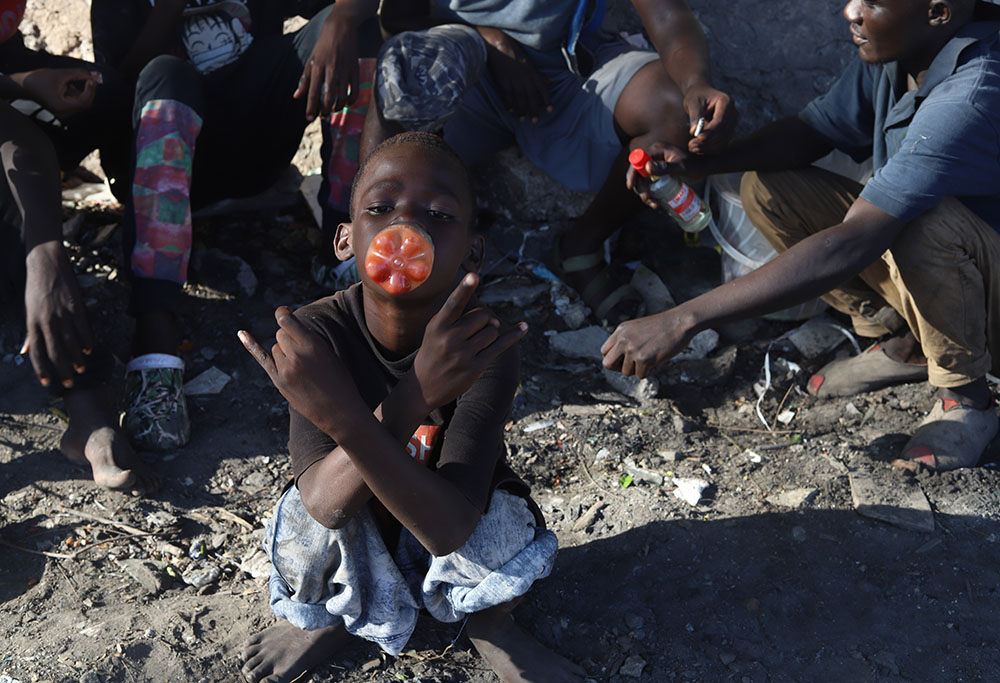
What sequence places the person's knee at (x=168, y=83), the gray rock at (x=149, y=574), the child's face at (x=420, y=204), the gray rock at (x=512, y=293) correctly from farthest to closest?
1. the gray rock at (x=512, y=293)
2. the person's knee at (x=168, y=83)
3. the gray rock at (x=149, y=574)
4. the child's face at (x=420, y=204)

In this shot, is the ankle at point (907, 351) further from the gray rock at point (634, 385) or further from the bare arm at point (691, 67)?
the bare arm at point (691, 67)

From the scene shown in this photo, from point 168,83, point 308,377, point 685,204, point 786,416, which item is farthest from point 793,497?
point 168,83

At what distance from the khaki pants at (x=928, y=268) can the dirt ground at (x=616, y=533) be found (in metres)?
0.27

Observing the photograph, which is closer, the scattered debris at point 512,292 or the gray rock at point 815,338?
the gray rock at point 815,338

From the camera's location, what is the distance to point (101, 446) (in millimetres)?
2477

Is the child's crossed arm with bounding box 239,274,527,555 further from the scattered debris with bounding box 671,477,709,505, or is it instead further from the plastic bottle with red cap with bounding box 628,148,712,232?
the plastic bottle with red cap with bounding box 628,148,712,232

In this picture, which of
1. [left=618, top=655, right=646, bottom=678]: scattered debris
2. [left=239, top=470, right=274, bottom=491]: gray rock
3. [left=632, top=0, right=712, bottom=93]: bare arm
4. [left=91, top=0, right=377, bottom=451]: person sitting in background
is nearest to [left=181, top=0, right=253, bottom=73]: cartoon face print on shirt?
[left=91, top=0, right=377, bottom=451]: person sitting in background

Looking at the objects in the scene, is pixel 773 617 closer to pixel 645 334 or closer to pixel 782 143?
pixel 645 334

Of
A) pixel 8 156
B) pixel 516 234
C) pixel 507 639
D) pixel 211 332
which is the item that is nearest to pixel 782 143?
pixel 516 234

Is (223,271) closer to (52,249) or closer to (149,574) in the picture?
(52,249)

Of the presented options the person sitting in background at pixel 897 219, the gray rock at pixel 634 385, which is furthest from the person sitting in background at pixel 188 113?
the gray rock at pixel 634 385

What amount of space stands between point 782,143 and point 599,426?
114cm

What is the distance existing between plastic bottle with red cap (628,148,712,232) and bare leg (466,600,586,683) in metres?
1.46

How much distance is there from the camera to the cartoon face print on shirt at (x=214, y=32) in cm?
318
